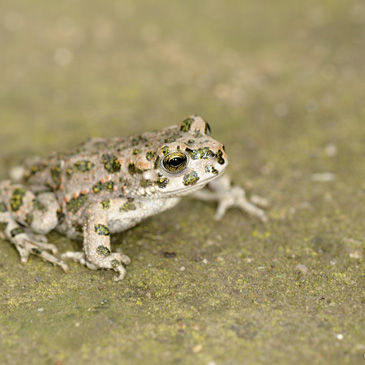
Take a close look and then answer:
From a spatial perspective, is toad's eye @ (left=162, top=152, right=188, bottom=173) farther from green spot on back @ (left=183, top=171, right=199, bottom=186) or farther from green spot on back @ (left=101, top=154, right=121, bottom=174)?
green spot on back @ (left=101, top=154, right=121, bottom=174)

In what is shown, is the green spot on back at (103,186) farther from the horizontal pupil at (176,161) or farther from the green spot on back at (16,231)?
the green spot on back at (16,231)

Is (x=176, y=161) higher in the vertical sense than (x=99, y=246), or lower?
higher

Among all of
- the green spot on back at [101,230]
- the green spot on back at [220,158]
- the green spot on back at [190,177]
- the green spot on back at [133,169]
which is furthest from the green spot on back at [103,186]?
the green spot on back at [220,158]

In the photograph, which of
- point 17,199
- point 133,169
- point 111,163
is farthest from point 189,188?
point 17,199

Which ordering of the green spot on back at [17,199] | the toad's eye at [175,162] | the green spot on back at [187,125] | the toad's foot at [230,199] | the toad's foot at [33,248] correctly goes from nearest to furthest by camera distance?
the toad's eye at [175,162] < the toad's foot at [33,248] < the green spot on back at [187,125] < the green spot on back at [17,199] < the toad's foot at [230,199]

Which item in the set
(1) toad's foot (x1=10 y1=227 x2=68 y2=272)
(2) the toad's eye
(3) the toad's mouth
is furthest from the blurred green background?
(2) the toad's eye

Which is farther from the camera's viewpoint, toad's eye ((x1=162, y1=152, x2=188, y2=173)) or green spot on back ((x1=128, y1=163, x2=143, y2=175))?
green spot on back ((x1=128, y1=163, x2=143, y2=175))

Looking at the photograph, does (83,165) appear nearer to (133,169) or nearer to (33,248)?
(133,169)
